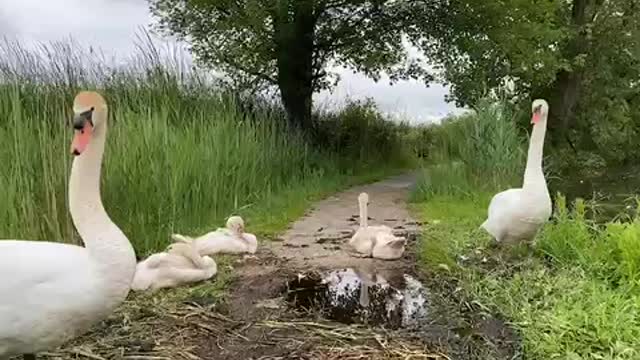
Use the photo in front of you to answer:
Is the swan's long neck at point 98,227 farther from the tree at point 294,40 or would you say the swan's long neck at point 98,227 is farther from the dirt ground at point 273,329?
the tree at point 294,40

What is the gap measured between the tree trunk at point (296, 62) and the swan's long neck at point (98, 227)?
42.8ft

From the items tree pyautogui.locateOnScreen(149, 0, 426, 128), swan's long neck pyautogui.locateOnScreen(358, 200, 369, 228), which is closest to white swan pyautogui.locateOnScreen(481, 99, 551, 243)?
swan's long neck pyautogui.locateOnScreen(358, 200, 369, 228)

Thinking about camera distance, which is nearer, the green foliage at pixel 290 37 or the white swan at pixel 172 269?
the white swan at pixel 172 269

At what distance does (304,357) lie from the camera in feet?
14.5

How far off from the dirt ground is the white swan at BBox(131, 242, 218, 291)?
0.10 metres

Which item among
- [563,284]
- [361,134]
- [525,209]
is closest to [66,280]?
[563,284]

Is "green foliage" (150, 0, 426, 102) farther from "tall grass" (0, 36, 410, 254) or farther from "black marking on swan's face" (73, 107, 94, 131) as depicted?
"black marking on swan's face" (73, 107, 94, 131)

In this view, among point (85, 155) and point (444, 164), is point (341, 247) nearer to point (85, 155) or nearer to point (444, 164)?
point (85, 155)

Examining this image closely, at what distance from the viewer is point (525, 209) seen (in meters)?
6.09

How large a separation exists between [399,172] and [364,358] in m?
14.8

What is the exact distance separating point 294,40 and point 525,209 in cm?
1200

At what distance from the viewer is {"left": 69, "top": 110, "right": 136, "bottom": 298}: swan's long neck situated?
3.64 metres

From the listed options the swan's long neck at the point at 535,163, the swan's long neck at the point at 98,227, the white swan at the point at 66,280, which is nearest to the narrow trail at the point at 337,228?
the swan's long neck at the point at 535,163

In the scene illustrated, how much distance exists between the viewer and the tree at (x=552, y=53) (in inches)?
646
